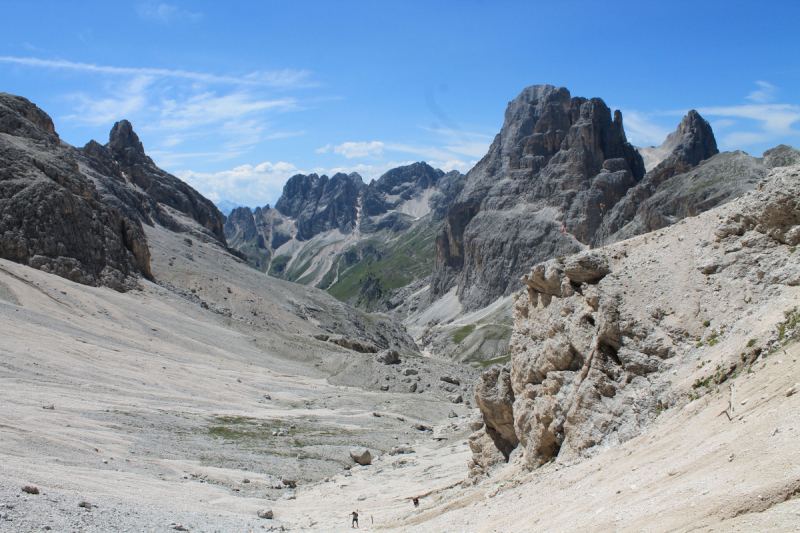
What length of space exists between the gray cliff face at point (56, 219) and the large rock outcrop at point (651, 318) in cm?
9295

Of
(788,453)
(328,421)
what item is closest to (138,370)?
(328,421)

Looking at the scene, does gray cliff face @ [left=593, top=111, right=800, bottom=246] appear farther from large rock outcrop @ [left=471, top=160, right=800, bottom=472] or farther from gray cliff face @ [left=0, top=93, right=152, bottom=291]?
large rock outcrop @ [left=471, top=160, right=800, bottom=472]

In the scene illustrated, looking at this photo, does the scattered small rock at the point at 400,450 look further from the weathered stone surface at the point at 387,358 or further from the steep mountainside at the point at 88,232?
the steep mountainside at the point at 88,232

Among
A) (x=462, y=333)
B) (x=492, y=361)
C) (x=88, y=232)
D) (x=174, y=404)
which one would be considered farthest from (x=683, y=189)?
(x=88, y=232)

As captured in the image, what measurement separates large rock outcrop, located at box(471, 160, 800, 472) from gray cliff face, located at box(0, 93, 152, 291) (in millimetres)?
92945

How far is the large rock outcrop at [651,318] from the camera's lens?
17.3 meters

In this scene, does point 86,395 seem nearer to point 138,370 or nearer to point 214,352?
point 138,370

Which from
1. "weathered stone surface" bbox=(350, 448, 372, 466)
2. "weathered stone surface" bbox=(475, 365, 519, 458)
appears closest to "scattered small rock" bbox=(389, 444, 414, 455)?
"weathered stone surface" bbox=(350, 448, 372, 466)

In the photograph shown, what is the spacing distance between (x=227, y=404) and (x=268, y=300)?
74997 millimetres

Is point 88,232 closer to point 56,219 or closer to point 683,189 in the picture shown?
point 56,219

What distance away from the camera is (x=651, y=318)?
19562 millimetres

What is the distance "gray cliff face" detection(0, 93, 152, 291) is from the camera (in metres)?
89.4

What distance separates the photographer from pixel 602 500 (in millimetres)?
13273

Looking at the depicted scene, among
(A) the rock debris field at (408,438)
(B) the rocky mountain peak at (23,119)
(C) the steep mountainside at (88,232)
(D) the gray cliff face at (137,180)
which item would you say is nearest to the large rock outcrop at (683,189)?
(C) the steep mountainside at (88,232)
